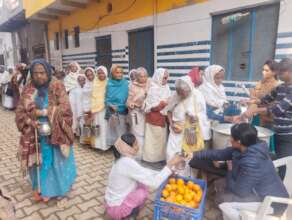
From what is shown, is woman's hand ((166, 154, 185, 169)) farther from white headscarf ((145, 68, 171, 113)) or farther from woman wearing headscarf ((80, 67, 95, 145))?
woman wearing headscarf ((80, 67, 95, 145))

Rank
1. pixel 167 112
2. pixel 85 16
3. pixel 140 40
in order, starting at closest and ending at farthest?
pixel 167 112
pixel 140 40
pixel 85 16

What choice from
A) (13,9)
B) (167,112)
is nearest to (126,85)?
(167,112)

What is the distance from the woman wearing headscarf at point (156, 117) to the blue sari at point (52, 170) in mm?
1141

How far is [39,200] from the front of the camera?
249 centimetres

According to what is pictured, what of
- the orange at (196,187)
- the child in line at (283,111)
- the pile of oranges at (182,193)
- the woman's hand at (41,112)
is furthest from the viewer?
the woman's hand at (41,112)

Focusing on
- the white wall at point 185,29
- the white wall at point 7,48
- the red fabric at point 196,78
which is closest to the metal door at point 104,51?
the white wall at point 185,29

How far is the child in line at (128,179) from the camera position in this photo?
187cm

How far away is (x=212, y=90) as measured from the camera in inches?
111

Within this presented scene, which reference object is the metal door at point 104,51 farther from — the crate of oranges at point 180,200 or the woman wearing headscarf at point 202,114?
the crate of oranges at point 180,200

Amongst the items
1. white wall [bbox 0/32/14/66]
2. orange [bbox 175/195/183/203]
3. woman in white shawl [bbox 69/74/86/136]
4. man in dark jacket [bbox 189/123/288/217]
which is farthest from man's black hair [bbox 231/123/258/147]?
white wall [bbox 0/32/14/66]

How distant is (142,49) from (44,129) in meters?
3.82

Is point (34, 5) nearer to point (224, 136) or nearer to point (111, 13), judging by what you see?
point (111, 13)

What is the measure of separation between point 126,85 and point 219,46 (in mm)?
1832

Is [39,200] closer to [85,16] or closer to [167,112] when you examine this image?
[167,112]
